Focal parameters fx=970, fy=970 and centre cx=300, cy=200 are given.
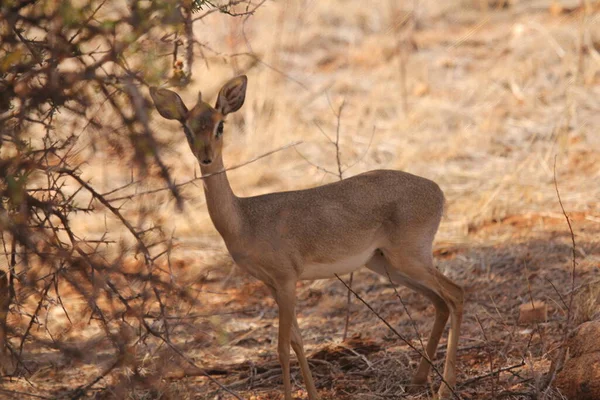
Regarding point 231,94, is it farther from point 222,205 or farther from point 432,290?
point 432,290

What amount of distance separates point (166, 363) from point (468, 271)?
4.39 m

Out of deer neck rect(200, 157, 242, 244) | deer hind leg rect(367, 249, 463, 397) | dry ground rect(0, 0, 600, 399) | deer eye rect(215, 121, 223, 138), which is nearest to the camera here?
deer eye rect(215, 121, 223, 138)

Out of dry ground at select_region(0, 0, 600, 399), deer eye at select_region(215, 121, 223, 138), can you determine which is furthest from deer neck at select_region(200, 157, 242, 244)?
dry ground at select_region(0, 0, 600, 399)

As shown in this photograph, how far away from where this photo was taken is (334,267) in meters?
5.59

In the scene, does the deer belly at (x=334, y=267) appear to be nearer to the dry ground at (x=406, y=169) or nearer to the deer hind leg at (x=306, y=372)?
the deer hind leg at (x=306, y=372)

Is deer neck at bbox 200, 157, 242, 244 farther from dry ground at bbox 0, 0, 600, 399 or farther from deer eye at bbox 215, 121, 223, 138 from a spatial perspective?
dry ground at bbox 0, 0, 600, 399

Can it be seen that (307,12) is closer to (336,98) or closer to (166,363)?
(336,98)

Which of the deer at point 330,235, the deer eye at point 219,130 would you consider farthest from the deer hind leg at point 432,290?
the deer eye at point 219,130

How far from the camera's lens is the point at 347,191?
568cm

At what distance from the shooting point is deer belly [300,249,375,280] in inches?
219

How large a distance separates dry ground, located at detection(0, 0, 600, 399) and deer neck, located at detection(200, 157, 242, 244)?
1.30 ft

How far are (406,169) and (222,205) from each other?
188 inches

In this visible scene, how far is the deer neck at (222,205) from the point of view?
208 inches

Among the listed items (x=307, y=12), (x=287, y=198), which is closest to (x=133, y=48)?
(x=287, y=198)
